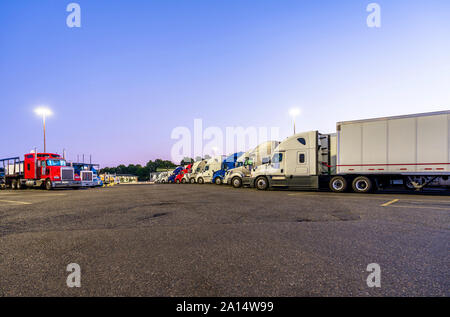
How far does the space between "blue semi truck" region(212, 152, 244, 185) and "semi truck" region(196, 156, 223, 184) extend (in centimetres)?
68

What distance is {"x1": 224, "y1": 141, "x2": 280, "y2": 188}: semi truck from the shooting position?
19.6 m

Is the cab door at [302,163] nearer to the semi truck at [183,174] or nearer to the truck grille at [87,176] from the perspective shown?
the truck grille at [87,176]

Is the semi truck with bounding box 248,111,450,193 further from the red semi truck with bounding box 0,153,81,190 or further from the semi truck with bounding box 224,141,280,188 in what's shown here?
the red semi truck with bounding box 0,153,81,190

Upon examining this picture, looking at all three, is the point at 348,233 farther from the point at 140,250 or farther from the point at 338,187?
the point at 338,187

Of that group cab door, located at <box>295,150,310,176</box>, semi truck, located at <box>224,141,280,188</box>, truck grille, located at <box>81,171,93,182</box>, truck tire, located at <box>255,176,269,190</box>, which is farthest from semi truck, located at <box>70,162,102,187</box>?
cab door, located at <box>295,150,310,176</box>

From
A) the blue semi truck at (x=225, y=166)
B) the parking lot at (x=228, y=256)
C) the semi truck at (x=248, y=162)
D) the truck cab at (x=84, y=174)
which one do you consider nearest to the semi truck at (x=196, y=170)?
the blue semi truck at (x=225, y=166)

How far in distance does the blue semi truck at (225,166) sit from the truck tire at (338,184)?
11934 millimetres

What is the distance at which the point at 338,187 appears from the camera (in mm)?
13594

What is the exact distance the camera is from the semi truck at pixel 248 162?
19594 millimetres

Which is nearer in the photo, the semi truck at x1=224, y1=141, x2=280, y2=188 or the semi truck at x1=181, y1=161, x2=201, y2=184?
the semi truck at x1=224, y1=141, x2=280, y2=188

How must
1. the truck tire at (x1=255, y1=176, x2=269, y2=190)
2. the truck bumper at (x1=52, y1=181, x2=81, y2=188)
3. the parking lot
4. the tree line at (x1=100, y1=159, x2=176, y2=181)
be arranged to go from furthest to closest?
the tree line at (x1=100, y1=159, x2=176, y2=181), the truck bumper at (x1=52, y1=181, x2=81, y2=188), the truck tire at (x1=255, y1=176, x2=269, y2=190), the parking lot

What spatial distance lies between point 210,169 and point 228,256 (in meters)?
24.2

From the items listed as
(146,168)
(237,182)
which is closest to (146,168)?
(146,168)
